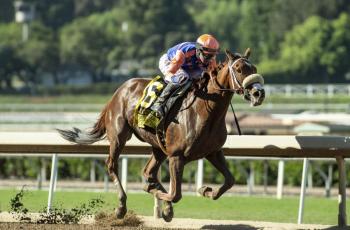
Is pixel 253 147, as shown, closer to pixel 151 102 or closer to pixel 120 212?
pixel 151 102

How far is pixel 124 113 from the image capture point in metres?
9.37

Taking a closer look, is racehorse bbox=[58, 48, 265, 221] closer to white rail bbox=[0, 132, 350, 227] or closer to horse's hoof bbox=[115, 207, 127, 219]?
horse's hoof bbox=[115, 207, 127, 219]

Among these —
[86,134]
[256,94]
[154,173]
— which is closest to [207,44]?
[256,94]

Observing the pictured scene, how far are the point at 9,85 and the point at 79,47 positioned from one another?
28.2 ft

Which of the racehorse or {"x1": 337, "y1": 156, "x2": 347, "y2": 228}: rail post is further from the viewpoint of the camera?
{"x1": 337, "y1": 156, "x2": 347, "y2": 228}: rail post

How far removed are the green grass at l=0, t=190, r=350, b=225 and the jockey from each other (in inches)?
60.2

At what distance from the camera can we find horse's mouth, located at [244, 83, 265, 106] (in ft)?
25.9

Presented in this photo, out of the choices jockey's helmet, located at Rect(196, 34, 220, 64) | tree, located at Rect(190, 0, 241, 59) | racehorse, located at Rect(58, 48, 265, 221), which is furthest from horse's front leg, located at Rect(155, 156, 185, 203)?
tree, located at Rect(190, 0, 241, 59)

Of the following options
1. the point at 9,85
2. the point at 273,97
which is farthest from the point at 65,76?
the point at 273,97

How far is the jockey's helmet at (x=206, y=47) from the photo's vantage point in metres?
8.59

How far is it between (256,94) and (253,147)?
1.38 m

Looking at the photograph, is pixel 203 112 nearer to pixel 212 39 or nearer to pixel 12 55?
pixel 212 39

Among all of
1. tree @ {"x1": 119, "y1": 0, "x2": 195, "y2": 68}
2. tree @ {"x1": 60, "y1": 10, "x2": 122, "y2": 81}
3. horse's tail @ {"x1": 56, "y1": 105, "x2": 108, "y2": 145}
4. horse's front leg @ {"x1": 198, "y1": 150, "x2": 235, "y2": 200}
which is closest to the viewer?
horse's front leg @ {"x1": 198, "y1": 150, "x2": 235, "y2": 200}

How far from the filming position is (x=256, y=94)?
7938 mm
